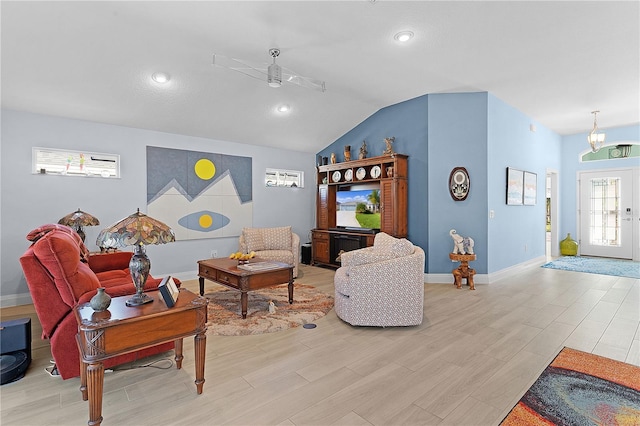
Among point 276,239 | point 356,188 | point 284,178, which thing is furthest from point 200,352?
point 284,178

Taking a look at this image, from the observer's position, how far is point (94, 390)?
1788mm

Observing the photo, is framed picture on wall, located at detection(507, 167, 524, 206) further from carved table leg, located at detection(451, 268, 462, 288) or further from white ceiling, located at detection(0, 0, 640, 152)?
carved table leg, located at detection(451, 268, 462, 288)

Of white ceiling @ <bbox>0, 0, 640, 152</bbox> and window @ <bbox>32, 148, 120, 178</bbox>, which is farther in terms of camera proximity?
window @ <bbox>32, 148, 120, 178</bbox>

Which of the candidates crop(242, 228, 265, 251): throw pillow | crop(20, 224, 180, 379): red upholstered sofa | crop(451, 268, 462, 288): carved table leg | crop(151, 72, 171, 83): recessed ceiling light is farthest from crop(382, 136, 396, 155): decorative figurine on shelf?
crop(20, 224, 180, 379): red upholstered sofa

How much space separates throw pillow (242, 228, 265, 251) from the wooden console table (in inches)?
136

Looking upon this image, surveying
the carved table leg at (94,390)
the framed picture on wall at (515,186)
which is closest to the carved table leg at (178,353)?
the carved table leg at (94,390)

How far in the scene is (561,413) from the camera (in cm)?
199

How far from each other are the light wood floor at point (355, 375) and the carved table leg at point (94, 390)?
0.18m

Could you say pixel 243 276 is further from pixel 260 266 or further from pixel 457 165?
pixel 457 165

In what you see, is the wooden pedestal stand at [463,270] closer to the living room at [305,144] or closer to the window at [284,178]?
the living room at [305,144]

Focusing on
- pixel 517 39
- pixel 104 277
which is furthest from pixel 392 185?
pixel 104 277

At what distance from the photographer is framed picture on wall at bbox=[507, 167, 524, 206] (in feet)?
18.7

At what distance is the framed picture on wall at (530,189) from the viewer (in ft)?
20.5

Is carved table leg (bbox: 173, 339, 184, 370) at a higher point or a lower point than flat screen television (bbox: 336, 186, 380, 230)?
lower
